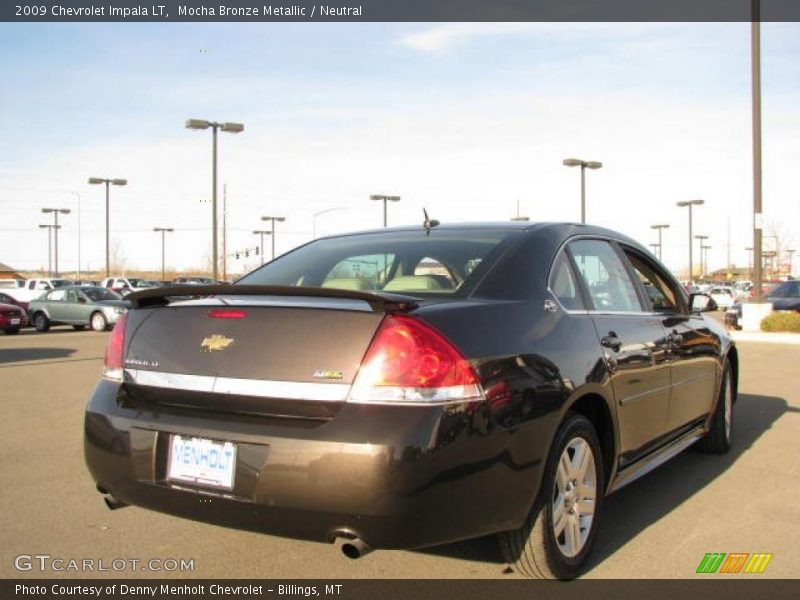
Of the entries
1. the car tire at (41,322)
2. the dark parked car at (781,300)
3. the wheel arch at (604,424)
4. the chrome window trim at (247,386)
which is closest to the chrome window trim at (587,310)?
the wheel arch at (604,424)

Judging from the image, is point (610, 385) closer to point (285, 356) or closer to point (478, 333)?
point (478, 333)

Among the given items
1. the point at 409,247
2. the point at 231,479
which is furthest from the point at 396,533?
the point at 409,247

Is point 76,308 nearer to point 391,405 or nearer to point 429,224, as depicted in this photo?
point 429,224

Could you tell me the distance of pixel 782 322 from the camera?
18.2m

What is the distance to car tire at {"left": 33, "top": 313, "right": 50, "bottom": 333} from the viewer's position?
24734mm

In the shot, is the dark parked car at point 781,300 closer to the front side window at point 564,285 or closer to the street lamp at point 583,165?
the street lamp at point 583,165

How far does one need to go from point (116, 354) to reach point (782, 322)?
58.9 feet

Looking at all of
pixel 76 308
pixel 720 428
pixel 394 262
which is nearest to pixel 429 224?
pixel 394 262

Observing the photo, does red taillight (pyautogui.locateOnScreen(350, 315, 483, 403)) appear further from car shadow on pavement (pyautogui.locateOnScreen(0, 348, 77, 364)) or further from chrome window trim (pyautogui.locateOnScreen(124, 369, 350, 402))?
car shadow on pavement (pyautogui.locateOnScreen(0, 348, 77, 364))

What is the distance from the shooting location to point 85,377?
35.1ft

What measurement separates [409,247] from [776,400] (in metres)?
6.11

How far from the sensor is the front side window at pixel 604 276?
4.20 meters

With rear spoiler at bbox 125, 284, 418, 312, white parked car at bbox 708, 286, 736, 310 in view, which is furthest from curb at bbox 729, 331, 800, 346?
white parked car at bbox 708, 286, 736, 310
